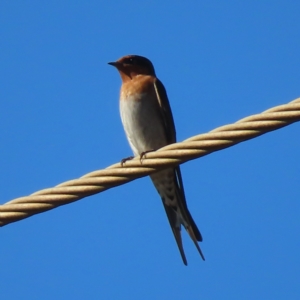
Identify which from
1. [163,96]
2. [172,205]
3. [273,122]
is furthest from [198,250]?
[163,96]

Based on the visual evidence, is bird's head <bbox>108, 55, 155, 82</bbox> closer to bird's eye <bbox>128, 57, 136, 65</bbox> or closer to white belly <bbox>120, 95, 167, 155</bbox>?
bird's eye <bbox>128, 57, 136, 65</bbox>

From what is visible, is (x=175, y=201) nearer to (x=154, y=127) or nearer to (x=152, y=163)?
(x=154, y=127)

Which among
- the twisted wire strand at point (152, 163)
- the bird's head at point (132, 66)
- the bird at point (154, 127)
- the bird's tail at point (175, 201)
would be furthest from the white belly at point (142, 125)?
the twisted wire strand at point (152, 163)

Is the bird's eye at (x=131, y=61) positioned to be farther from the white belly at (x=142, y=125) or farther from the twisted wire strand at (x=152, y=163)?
the twisted wire strand at (x=152, y=163)

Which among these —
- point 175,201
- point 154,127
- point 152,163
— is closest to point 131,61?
point 154,127

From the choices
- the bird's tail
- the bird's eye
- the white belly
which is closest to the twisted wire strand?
the bird's tail

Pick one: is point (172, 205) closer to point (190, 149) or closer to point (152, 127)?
point (152, 127)
